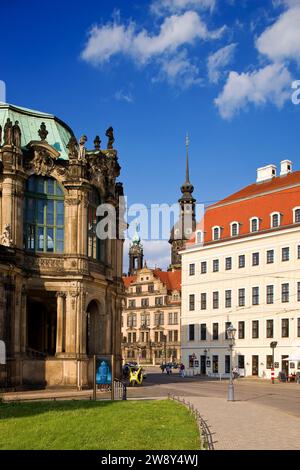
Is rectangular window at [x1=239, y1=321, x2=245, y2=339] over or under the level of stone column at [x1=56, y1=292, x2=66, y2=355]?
under

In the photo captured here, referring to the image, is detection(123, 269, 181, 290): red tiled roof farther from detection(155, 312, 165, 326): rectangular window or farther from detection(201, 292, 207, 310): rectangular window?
detection(201, 292, 207, 310): rectangular window

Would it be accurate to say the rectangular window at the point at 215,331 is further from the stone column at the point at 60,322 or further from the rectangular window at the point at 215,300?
the stone column at the point at 60,322

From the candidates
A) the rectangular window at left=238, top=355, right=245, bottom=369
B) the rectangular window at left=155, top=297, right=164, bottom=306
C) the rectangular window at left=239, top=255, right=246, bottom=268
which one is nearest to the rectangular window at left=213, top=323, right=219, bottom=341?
the rectangular window at left=238, top=355, right=245, bottom=369

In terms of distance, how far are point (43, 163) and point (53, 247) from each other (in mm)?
5372

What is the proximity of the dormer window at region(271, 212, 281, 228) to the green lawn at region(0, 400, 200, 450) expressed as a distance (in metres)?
45.7

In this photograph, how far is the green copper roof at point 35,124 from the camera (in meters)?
47.8

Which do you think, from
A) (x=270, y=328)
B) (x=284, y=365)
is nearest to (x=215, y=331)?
(x=270, y=328)

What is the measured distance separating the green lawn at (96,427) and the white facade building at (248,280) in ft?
138

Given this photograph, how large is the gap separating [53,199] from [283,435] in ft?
94.6

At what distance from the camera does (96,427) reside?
2089 centimetres

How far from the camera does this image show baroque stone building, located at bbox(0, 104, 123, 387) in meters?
42.5

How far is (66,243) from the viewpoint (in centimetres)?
4575

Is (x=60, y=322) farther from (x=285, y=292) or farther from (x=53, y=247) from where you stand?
(x=285, y=292)
